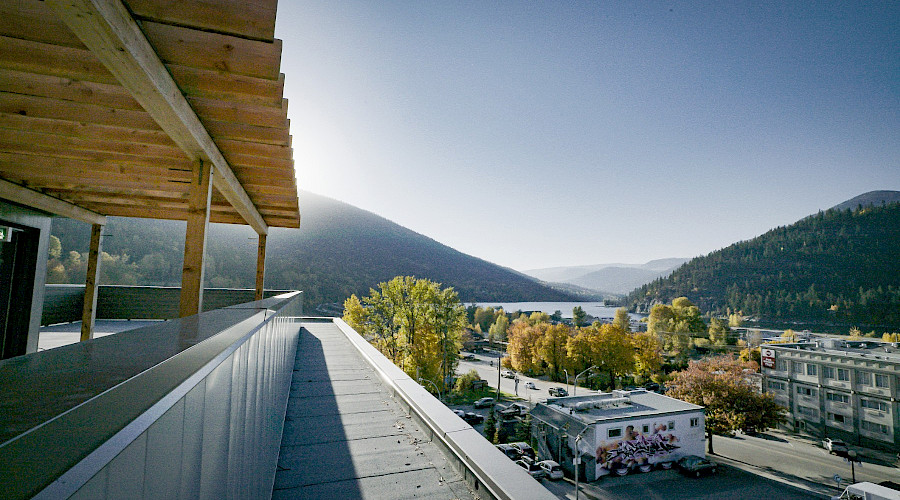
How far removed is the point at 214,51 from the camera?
268cm

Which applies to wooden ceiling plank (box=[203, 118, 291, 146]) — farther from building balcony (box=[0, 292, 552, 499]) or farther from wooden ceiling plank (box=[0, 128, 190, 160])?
building balcony (box=[0, 292, 552, 499])

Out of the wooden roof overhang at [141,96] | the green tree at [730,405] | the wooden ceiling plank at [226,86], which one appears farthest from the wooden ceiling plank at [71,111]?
the green tree at [730,405]

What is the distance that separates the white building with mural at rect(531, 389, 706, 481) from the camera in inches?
764

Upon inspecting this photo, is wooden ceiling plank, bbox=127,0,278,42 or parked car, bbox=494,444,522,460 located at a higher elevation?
wooden ceiling plank, bbox=127,0,278,42

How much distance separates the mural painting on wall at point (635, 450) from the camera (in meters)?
19.6

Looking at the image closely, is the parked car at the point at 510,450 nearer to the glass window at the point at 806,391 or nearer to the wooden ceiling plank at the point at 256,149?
the wooden ceiling plank at the point at 256,149

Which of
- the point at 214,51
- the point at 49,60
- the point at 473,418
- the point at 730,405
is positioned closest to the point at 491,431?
the point at 473,418

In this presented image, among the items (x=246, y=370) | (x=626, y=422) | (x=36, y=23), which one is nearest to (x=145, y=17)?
(x=36, y=23)

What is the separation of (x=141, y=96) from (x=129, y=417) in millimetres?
2981

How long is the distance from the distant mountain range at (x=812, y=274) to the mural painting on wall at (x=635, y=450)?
259ft

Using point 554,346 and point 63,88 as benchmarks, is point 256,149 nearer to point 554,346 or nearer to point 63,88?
point 63,88

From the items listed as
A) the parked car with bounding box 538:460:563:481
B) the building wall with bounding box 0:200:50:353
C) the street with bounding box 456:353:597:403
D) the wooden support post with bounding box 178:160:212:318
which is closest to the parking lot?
the parked car with bounding box 538:460:563:481

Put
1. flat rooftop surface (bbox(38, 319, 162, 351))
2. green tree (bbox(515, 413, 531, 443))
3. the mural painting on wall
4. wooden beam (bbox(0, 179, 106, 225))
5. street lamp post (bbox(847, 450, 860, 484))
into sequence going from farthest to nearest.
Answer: green tree (bbox(515, 413, 531, 443)) < street lamp post (bbox(847, 450, 860, 484)) < the mural painting on wall < flat rooftop surface (bbox(38, 319, 162, 351)) < wooden beam (bbox(0, 179, 106, 225))

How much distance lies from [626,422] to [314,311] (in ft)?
156
